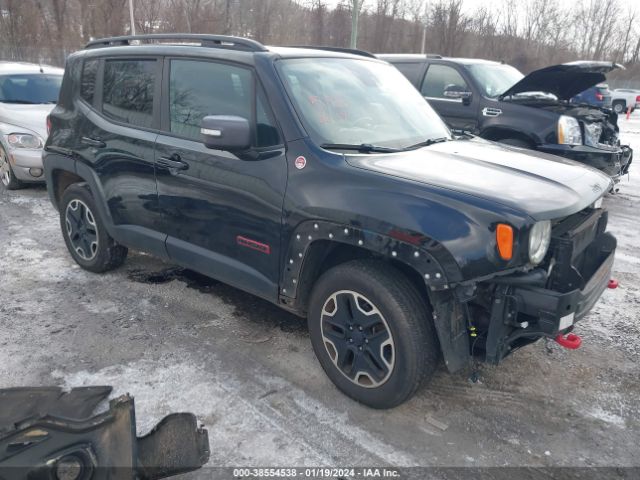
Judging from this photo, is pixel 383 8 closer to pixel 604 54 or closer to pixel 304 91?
pixel 604 54

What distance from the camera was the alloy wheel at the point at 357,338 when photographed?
2.80 metres

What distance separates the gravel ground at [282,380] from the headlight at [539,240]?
0.99 meters

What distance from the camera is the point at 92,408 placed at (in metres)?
2.78

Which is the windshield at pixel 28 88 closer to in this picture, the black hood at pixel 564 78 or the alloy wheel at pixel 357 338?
the black hood at pixel 564 78

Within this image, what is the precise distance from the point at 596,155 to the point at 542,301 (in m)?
4.74

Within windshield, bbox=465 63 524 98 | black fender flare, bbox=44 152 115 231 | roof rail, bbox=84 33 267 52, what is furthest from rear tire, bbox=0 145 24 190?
windshield, bbox=465 63 524 98

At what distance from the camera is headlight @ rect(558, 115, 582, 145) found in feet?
21.7

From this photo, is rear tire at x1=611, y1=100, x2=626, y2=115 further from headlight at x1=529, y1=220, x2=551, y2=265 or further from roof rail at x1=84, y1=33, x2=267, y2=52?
headlight at x1=529, y1=220, x2=551, y2=265

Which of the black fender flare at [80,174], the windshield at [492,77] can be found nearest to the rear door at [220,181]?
the black fender flare at [80,174]

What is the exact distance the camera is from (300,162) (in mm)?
3010

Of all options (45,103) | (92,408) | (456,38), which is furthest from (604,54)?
(92,408)

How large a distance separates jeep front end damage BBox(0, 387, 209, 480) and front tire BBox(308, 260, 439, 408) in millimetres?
873

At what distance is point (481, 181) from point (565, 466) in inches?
57.7

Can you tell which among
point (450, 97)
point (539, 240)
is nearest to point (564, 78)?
point (450, 97)
